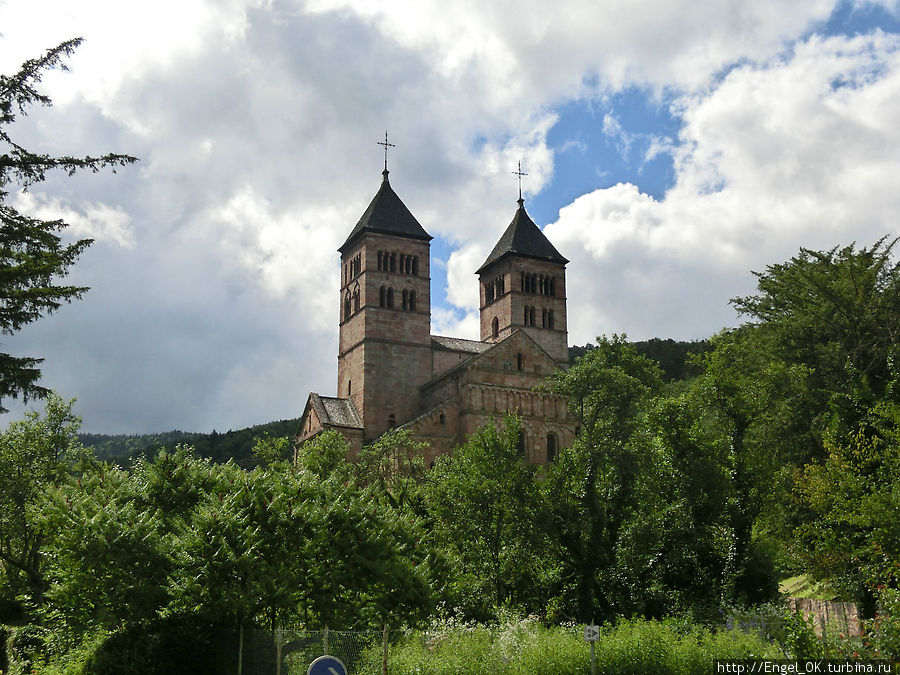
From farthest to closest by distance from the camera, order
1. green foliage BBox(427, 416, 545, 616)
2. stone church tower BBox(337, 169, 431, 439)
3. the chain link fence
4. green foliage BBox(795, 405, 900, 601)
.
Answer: stone church tower BBox(337, 169, 431, 439), green foliage BBox(427, 416, 545, 616), green foliage BBox(795, 405, 900, 601), the chain link fence

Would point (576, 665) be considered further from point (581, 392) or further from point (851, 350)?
point (851, 350)

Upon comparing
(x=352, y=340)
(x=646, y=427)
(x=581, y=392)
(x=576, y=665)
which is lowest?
(x=576, y=665)

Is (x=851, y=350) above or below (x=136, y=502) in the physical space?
above

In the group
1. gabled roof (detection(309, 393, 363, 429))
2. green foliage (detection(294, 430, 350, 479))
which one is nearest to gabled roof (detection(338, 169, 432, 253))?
gabled roof (detection(309, 393, 363, 429))

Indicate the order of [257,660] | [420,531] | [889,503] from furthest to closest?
[420,531] < [889,503] < [257,660]

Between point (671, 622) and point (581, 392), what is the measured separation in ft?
57.3

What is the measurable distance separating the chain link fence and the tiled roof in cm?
5076

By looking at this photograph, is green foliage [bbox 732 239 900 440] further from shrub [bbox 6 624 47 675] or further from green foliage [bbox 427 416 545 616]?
shrub [bbox 6 624 47 675]

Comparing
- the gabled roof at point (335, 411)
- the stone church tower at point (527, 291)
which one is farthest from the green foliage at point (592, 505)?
the stone church tower at point (527, 291)

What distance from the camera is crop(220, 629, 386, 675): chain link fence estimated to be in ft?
59.1

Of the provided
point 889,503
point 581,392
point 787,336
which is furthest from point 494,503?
point 787,336

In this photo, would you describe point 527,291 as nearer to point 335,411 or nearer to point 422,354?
point 422,354

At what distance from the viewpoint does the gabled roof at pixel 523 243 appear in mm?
77994

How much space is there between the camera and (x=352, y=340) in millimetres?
68688
